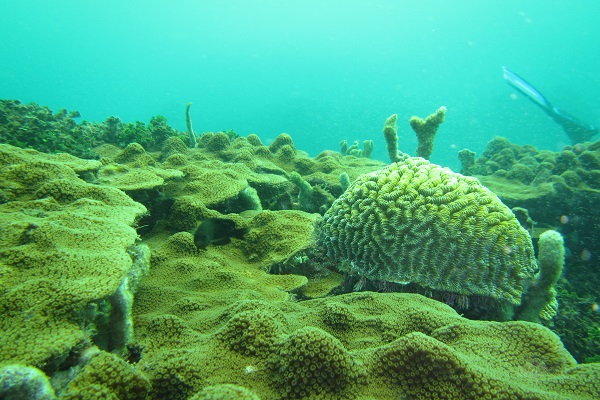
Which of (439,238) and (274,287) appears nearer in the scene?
(439,238)

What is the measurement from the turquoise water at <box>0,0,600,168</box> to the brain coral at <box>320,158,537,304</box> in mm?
74358

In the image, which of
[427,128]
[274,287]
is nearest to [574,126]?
[427,128]

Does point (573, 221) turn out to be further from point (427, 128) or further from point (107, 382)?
point (107, 382)

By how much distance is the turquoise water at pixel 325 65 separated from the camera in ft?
350

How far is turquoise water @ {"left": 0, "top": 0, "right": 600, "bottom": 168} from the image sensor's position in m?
107

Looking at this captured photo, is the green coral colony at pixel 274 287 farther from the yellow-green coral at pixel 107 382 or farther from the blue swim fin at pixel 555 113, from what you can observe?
the blue swim fin at pixel 555 113

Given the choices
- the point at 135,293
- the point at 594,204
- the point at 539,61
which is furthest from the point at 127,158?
the point at 539,61

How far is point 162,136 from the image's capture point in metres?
8.44

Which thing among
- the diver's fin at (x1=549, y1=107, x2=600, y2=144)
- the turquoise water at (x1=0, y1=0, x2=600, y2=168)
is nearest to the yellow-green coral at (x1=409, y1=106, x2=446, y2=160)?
the diver's fin at (x1=549, y1=107, x2=600, y2=144)

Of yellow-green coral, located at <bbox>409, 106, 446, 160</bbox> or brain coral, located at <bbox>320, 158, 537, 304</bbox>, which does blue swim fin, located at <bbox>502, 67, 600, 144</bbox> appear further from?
brain coral, located at <bbox>320, 158, 537, 304</bbox>

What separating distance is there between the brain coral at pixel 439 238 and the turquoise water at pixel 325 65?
74358 millimetres

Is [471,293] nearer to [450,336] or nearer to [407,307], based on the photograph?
[407,307]

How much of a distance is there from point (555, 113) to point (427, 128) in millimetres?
10440

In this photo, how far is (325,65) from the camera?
528 ft
